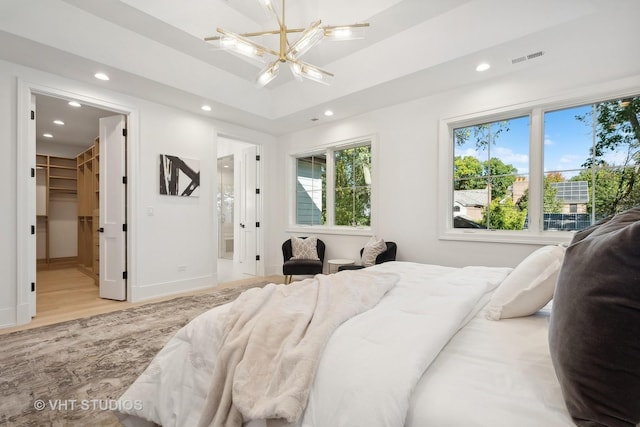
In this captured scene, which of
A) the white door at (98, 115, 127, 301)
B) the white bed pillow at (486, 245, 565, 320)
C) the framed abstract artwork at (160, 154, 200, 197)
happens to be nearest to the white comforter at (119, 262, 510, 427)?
the white bed pillow at (486, 245, 565, 320)

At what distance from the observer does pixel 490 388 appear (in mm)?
855

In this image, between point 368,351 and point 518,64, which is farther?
point 518,64

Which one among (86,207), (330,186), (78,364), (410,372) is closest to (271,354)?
(410,372)

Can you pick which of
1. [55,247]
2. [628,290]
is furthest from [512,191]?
[55,247]

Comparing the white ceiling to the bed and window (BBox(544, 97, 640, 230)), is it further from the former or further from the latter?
the bed

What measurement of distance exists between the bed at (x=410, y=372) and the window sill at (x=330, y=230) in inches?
114

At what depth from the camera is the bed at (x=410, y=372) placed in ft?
2.65

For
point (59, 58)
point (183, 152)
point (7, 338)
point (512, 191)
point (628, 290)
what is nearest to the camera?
point (628, 290)

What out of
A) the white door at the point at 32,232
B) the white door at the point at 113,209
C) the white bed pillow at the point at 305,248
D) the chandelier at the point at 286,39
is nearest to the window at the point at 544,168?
the chandelier at the point at 286,39

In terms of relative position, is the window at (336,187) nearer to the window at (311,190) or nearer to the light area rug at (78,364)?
the window at (311,190)

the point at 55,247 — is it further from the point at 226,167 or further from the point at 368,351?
the point at 368,351

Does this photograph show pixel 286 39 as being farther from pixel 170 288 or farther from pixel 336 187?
pixel 170 288

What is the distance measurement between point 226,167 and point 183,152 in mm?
3589

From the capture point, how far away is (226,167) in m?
8.00
